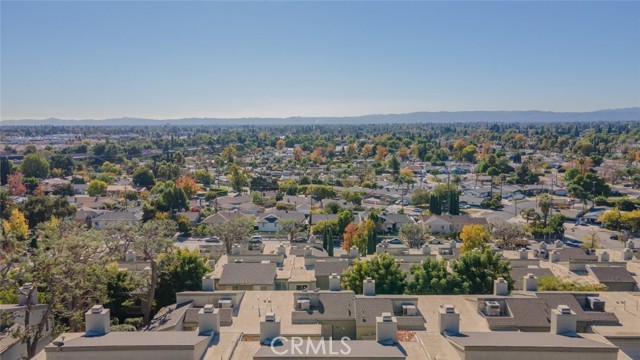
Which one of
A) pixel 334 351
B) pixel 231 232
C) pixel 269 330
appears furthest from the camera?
pixel 231 232

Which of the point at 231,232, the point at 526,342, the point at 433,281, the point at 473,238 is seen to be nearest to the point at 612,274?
the point at 433,281

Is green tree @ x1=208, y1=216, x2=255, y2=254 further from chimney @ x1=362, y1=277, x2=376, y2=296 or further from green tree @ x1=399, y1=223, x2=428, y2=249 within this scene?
chimney @ x1=362, y1=277, x2=376, y2=296

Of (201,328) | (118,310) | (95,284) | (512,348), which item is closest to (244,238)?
(118,310)

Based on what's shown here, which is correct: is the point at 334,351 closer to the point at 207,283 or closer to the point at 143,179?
the point at 207,283

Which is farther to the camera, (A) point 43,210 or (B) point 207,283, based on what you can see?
(A) point 43,210

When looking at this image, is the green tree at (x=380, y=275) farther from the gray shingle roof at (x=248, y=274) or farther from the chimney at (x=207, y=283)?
the chimney at (x=207, y=283)

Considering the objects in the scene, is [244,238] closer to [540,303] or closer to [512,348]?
[540,303]

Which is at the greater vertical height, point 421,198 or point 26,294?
point 26,294

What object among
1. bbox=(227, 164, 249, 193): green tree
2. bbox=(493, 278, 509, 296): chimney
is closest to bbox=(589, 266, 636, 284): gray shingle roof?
bbox=(493, 278, 509, 296): chimney
